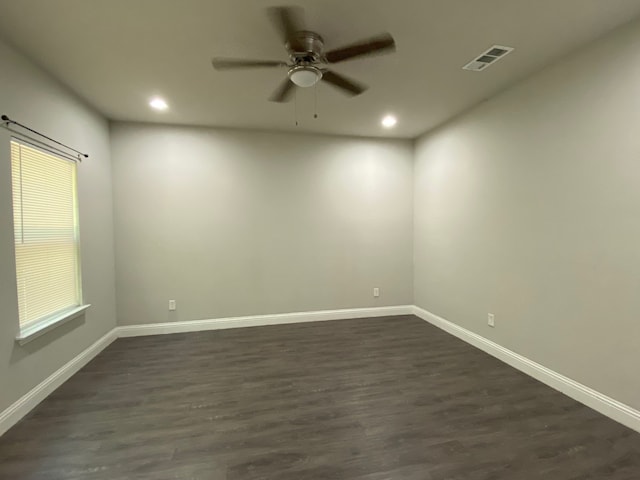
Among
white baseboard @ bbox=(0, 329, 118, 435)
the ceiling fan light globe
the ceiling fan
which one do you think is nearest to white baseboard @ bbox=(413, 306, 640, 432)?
the ceiling fan

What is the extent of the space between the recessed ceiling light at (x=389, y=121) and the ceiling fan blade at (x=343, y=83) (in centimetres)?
140

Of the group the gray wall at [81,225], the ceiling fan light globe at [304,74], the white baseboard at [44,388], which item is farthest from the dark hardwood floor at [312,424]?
the ceiling fan light globe at [304,74]

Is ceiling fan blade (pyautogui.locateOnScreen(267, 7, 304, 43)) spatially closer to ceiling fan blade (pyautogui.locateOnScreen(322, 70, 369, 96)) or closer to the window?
ceiling fan blade (pyautogui.locateOnScreen(322, 70, 369, 96))

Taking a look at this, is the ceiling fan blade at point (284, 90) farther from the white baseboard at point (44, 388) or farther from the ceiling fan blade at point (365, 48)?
the white baseboard at point (44, 388)

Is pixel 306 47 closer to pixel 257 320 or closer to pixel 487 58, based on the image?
pixel 487 58

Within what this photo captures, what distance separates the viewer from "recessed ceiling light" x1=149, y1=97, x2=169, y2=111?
10.3ft

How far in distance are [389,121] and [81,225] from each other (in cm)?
361

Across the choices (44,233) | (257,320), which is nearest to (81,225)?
(44,233)

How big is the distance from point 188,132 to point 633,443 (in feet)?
16.1

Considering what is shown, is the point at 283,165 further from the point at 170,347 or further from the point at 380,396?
the point at 380,396

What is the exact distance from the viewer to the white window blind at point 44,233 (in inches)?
90.7

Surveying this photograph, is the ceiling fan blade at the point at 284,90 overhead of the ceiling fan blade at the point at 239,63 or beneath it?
overhead

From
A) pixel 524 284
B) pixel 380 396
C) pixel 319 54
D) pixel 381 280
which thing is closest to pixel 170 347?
pixel 380 396

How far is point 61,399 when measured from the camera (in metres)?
2.43
